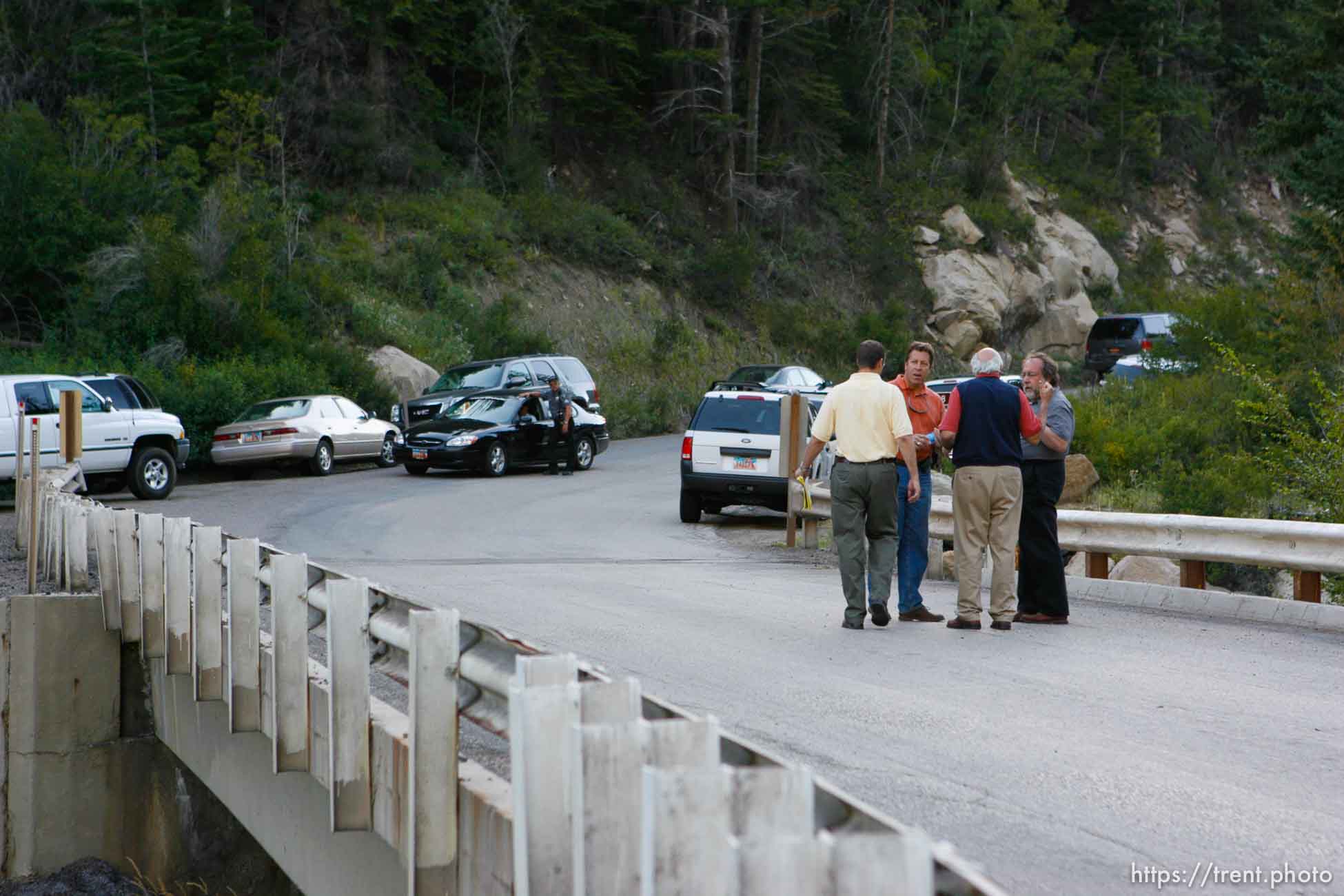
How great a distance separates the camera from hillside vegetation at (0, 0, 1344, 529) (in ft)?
84.3

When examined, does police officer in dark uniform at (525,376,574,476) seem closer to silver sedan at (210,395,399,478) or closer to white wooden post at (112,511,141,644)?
silver sedan at (210,395,399,478)

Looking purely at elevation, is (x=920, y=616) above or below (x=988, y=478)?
below

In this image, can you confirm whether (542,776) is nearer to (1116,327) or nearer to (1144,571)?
(1144,571)

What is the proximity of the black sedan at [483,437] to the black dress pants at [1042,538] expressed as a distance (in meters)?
16.9

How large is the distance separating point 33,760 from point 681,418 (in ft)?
109

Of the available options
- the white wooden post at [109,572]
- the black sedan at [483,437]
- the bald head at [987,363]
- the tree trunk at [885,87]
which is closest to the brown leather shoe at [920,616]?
the bald head at [987,363]

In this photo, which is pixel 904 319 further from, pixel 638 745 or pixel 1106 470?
pixel 638 745

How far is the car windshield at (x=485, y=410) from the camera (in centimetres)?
2709

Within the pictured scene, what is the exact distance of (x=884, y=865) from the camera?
214 cm

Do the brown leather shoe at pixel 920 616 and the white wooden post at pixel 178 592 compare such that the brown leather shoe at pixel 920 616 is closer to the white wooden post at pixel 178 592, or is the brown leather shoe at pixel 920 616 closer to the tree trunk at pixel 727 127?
the white wooden post at pixel 178 592

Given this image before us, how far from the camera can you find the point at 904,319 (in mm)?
52531

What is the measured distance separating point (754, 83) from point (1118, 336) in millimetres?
16690

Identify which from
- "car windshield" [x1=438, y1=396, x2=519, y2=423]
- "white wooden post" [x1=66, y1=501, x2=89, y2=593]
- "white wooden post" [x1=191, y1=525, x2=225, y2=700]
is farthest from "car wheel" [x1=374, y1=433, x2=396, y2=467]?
"white wooden post" [x1=191, y1=525, x2=225, y2=700]

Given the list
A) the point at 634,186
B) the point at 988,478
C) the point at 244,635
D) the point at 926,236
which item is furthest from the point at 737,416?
the point at 926,236
